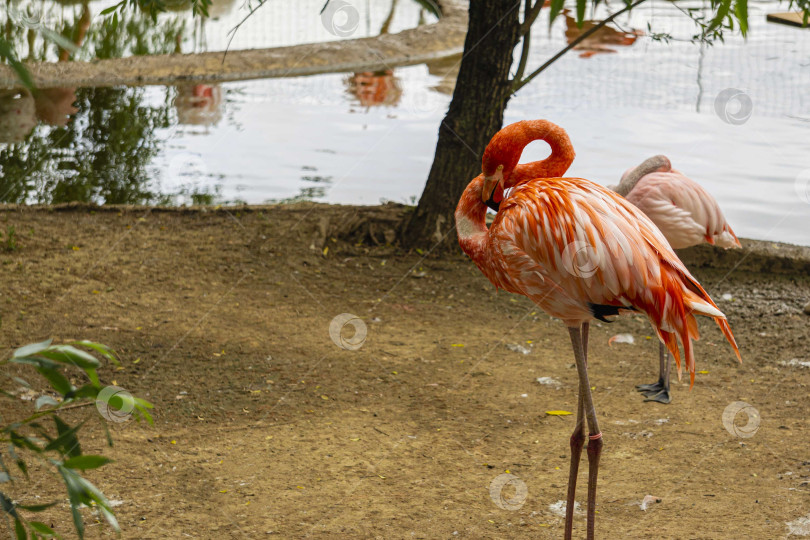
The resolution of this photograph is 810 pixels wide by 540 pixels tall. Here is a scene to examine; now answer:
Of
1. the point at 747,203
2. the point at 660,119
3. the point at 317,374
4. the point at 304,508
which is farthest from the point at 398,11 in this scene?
the point at 304,508

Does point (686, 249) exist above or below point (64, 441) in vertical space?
below

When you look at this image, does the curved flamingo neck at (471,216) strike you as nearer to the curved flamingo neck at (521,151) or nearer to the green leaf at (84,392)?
the curved flamingo neck at (521,151)

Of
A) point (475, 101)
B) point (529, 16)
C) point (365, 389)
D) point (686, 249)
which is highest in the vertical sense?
point (529, 16)

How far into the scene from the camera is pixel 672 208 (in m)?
4.29

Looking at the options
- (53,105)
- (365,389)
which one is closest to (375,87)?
(53,105)

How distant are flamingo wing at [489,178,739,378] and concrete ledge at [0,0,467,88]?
771 cm

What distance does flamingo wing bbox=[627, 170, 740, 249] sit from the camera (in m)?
4.29

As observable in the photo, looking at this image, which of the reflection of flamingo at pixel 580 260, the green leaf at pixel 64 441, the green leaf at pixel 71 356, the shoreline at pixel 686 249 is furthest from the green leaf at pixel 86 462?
the shoreline at pixel 686 249

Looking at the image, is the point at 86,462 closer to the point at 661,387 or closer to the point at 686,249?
the point at 661,387

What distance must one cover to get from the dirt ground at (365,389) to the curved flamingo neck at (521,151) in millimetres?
1222

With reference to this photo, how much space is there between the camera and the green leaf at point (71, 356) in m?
1.57

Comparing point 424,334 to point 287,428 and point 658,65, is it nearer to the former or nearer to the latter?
point 287,428

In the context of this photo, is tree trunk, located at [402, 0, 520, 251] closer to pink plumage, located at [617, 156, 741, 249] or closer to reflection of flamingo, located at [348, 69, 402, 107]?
pink plumage, located at [617, 156, 741, 249]

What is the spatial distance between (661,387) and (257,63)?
7794mm
